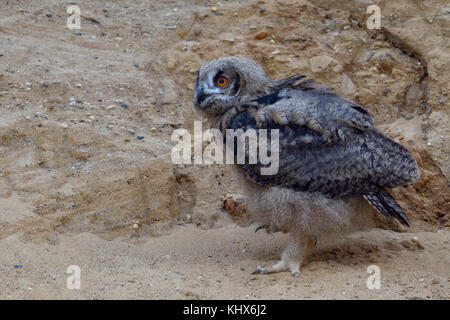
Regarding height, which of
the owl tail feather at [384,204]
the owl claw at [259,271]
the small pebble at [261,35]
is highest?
the small pebble at [261,35]

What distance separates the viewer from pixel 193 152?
634 centimetres

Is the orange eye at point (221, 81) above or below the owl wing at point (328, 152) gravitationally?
above

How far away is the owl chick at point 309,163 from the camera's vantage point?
180 inches

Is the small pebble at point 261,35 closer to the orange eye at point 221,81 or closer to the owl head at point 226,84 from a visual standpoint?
the owl head at point 226,84

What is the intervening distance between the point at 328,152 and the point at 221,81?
1.22 metres

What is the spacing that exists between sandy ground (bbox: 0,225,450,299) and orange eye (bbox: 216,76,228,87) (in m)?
1.70

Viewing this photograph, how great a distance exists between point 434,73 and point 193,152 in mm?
3162

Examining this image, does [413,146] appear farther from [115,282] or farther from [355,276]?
[115,282]

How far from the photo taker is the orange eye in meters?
4.96

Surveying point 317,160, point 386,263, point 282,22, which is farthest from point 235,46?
point 386,263

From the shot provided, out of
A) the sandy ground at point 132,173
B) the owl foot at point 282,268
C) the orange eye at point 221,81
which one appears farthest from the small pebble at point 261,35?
the owl foot at point 282,268

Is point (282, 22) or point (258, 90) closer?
point (258, 90)

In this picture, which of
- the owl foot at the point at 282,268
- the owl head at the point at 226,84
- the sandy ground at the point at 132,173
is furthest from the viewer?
the owl head at the point at 226,84

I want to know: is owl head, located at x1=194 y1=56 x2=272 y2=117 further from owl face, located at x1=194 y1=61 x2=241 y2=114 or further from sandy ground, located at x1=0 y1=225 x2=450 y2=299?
sandy ground, located at x1=0 y1=225 x2=450 y2=299
